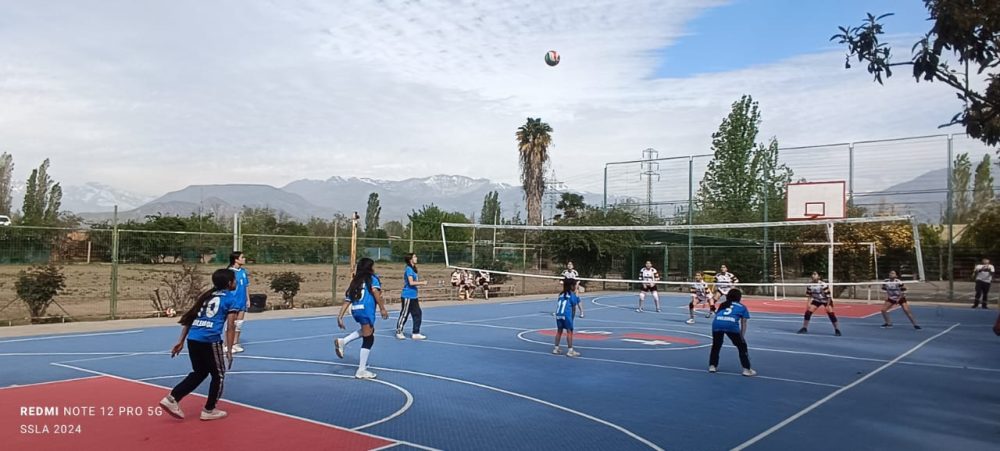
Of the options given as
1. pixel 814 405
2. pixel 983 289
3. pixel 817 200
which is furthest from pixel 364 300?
pixel 983 289

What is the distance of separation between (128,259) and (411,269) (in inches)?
410

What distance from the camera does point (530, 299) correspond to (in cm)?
3222

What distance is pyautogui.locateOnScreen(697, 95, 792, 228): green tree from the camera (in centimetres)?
4175

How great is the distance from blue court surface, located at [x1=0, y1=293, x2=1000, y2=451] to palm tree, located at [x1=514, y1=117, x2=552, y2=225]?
35821 mm

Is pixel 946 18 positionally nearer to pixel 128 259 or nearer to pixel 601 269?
pixel 128 259

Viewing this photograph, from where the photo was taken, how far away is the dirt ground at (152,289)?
65.6 feet

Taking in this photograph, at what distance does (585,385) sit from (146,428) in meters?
6.10

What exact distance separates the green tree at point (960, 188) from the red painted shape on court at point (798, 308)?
29.3 feet

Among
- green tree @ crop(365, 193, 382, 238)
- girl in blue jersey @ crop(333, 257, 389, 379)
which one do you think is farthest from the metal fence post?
green tree @ crop(365, 193, 382, 238)

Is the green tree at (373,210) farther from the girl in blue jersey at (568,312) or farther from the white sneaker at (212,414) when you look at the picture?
the white sneaker at (212,414)

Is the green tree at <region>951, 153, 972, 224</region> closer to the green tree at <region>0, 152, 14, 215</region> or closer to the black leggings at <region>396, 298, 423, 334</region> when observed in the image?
the black leggings at <region>396, 298, 423, 334</region>

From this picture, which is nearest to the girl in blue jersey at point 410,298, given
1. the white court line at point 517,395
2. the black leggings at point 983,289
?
the white court line at point 517,395

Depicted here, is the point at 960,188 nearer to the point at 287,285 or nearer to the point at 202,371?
the point at 287,285

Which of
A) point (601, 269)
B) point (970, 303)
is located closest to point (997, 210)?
point (970, 303)
